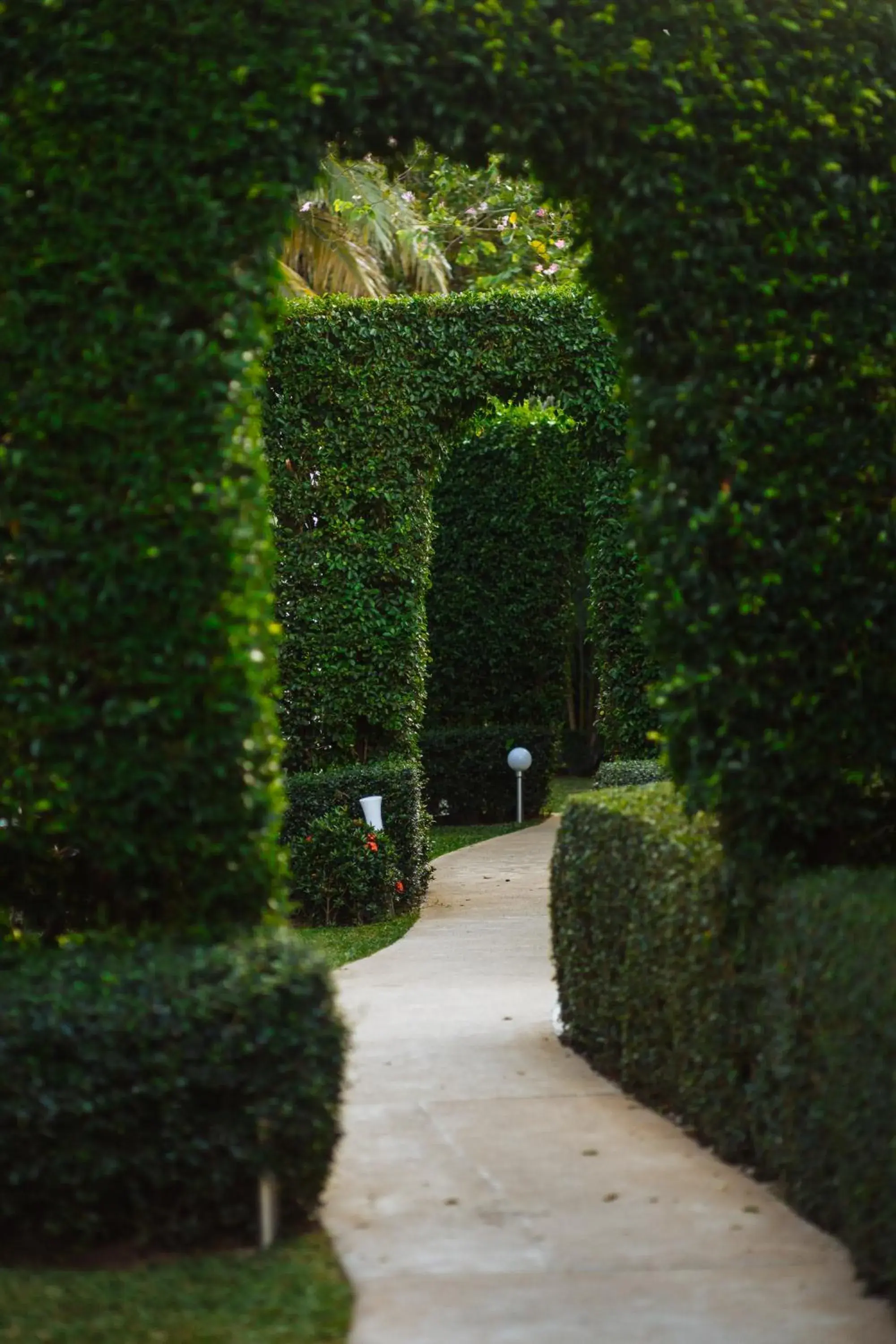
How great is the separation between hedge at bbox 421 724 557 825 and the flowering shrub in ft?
22.9

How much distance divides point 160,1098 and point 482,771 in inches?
591

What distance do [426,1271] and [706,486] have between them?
2.40 m

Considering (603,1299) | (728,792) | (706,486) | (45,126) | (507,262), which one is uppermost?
(507,262)

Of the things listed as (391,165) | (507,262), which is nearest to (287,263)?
(507,262)

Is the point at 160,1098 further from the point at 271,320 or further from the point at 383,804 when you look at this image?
the point at 383,804

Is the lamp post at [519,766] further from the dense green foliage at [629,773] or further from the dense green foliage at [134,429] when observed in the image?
the dense green foliage at [134,429]

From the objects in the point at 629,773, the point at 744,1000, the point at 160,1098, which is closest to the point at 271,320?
the point at 160,1098

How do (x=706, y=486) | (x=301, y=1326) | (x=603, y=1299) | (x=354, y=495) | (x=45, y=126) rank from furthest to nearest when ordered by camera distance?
1. (x=354, y=495)
2. (x=706, y=486)
3. (x=45, y=126)
4. (x=603, y=1299)
5. (x=301, y=1326)

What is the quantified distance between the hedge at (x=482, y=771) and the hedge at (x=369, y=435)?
6340mm

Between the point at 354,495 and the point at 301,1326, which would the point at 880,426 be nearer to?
the point at 301,1326

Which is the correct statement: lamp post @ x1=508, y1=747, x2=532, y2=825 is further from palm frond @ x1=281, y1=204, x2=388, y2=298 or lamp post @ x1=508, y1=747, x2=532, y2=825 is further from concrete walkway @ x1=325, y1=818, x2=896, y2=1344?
concrete walkway @ x1=325, y1=818, x2=896, y2=1344

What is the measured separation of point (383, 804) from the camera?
12539 mm

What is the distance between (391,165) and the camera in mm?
5367

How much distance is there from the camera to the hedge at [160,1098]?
171 inches
